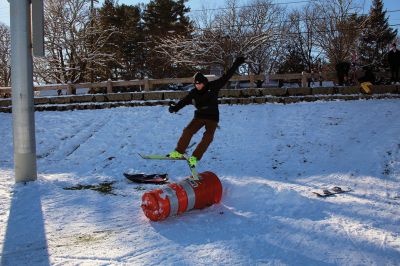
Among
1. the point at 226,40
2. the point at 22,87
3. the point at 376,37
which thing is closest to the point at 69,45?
the point at 226,40

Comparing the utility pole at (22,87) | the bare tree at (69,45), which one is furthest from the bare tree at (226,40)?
the utility pole at (22,87)

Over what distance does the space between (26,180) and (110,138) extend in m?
4.64

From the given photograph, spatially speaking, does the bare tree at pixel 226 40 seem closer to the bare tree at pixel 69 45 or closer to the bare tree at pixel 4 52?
the bare tree at pixel 69 45

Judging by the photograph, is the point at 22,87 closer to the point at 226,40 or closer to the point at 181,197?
the point at 181,197

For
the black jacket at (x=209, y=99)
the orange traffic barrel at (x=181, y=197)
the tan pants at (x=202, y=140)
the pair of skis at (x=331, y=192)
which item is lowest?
the pair of skis at (x=331, y=192)

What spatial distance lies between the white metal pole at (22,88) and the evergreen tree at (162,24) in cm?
3002

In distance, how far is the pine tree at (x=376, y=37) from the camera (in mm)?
34750

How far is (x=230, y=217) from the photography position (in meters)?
5.70

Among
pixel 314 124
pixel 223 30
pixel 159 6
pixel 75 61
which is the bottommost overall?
pixel 314 124

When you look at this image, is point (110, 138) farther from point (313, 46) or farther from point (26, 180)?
point (313, 46)

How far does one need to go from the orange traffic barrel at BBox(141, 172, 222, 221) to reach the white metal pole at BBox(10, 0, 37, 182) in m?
3.33

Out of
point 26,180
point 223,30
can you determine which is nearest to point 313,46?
point 223,30

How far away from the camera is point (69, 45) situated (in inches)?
1112

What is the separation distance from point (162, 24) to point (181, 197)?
118ft
